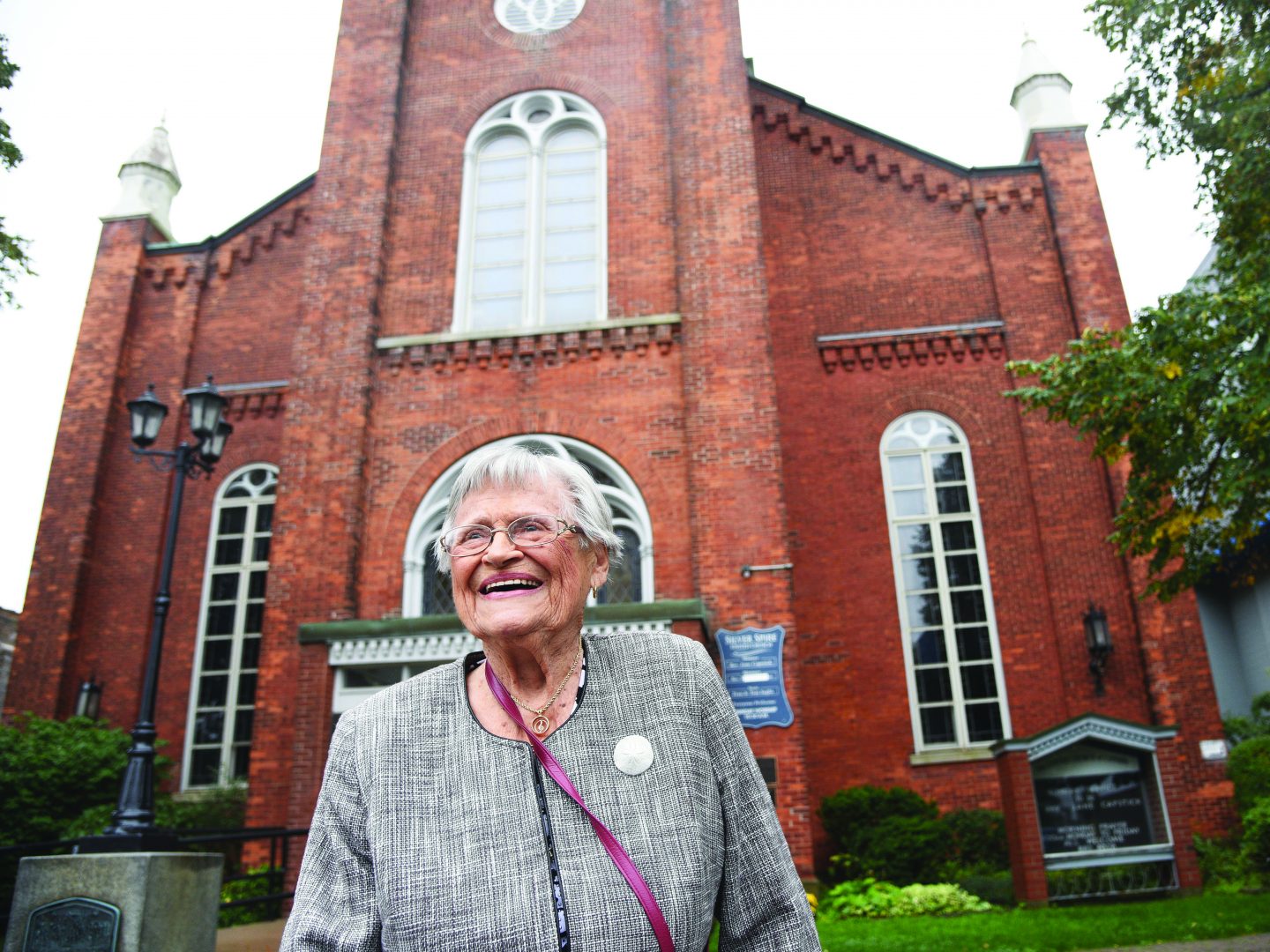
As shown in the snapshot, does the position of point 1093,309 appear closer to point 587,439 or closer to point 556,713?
point 587,439

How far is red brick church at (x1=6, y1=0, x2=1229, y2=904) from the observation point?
11.7 metres

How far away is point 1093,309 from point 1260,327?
268 inches

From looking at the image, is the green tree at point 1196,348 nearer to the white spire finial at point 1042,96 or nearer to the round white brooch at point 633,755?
the white spire finial at point 1042,96

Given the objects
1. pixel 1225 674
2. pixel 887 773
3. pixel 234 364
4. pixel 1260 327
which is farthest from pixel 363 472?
pixel 1225 674

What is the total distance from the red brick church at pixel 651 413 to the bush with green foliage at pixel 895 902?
1022 millimetres

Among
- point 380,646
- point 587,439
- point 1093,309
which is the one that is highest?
point 1093,309

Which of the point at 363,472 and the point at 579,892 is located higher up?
the point at 363,472

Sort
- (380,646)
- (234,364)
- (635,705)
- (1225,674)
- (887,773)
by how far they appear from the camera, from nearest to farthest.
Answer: (635,705) → (380,646) → (887,773) → (234,364) → (1225,674)

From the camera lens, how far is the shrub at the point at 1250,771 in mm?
12797

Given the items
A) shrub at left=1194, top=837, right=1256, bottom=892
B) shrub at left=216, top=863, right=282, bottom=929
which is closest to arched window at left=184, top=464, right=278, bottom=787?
shrub at left=216, top=863, right=282, bottom=929

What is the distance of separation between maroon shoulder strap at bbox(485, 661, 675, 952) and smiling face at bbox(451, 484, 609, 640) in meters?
0.20

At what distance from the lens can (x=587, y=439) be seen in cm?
1226

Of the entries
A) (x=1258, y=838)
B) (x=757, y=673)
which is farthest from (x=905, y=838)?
(x=1258, y=838)

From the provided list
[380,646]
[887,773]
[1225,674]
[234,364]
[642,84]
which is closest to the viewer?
[380,646]
